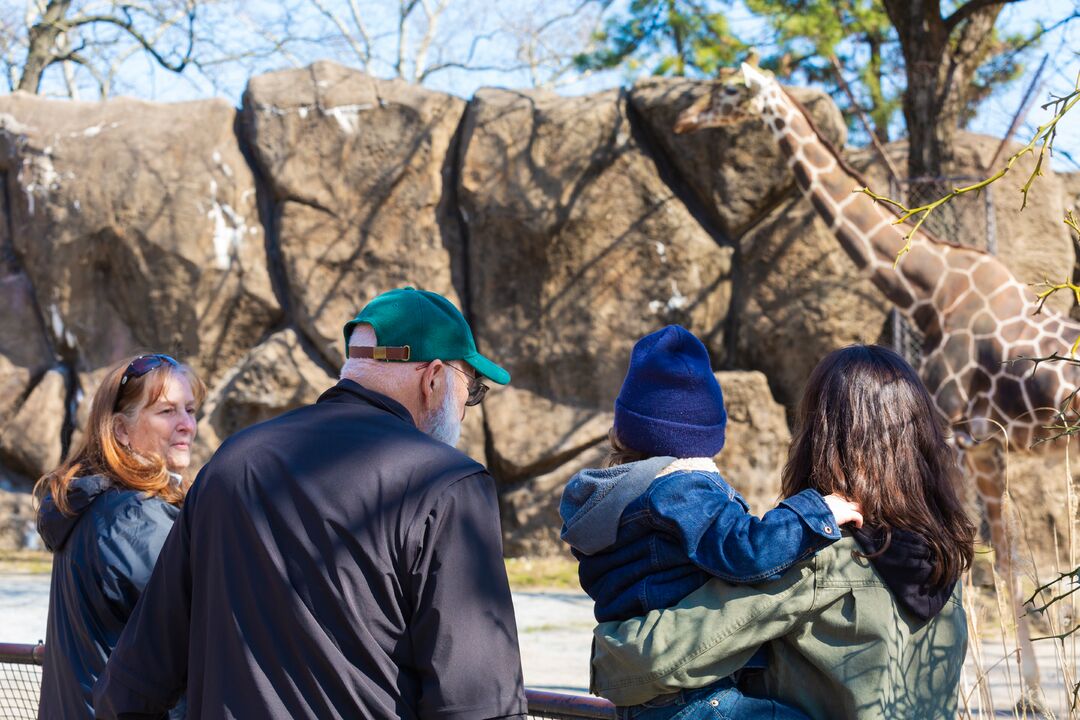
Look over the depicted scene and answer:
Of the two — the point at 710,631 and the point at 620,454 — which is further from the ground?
the point at 620,454

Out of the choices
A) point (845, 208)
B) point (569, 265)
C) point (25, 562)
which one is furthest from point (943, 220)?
point (25, 562)

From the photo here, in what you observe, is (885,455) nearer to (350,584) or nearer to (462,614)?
(462,614)

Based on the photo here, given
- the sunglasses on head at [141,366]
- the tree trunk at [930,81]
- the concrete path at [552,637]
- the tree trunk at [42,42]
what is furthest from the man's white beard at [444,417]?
the tree trunk at [42,42]

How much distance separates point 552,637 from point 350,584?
4.35 metres

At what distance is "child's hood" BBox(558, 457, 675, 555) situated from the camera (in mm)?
1778

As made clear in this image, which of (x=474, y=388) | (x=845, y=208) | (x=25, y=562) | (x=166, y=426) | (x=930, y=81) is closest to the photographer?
(x=474, y=388)

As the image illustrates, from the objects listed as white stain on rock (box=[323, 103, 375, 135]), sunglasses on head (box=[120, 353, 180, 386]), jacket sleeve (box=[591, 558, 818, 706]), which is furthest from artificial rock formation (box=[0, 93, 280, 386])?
jacket sleeve (box=[591, 558, 818, 706])

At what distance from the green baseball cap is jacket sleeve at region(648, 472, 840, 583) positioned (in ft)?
1.03

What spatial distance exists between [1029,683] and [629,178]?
4.53 metres

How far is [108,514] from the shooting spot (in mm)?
2186

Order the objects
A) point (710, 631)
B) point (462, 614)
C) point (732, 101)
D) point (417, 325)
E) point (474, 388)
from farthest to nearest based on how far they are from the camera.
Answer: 1. point (732, 101)
2. point (474, 388)
3. point (417, 325)
4. point (710, 631)
5. point (462, 614)

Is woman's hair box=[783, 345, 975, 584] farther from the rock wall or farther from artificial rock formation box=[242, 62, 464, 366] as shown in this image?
artificial rock formation box=[242, 62, 464, 366]

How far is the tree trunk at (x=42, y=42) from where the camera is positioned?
45.5 feet

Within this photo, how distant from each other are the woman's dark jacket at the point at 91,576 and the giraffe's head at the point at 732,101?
15.5 ft
